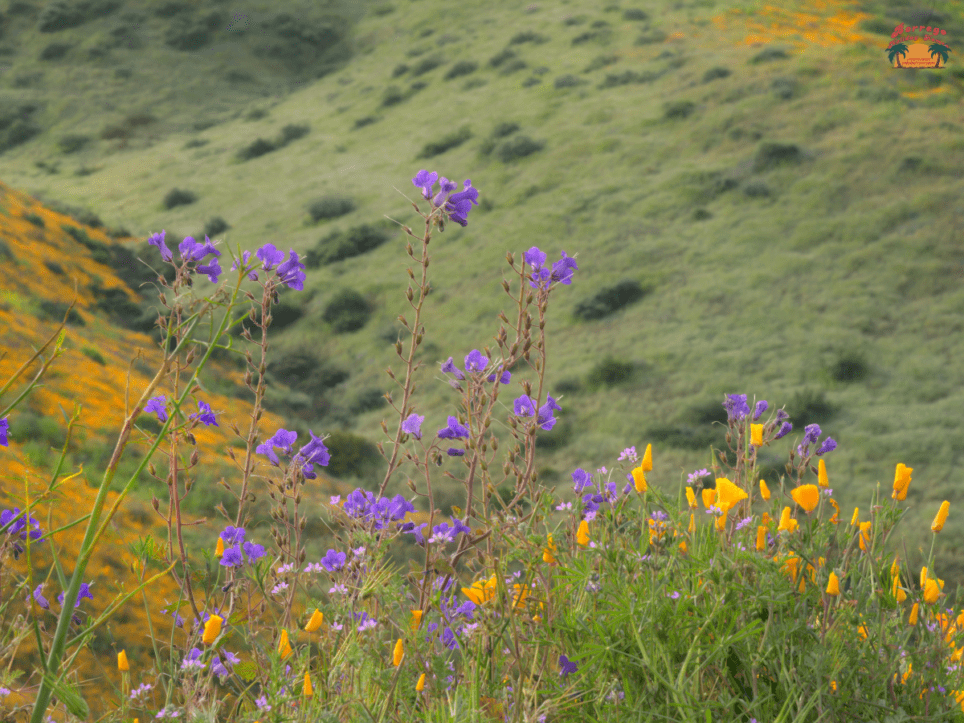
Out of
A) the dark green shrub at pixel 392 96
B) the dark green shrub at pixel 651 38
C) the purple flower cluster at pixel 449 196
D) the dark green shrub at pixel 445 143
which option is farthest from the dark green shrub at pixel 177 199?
the purple flower cluster at pixel 449 196

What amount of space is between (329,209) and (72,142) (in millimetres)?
18914

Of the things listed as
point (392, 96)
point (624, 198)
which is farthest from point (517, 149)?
point (392, 96)

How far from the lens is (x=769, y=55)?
2305cm

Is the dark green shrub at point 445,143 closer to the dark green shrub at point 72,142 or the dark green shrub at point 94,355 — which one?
the dark green shrub at point 94,355

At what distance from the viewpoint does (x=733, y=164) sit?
61.5ft

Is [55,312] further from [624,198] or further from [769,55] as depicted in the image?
[769,55]

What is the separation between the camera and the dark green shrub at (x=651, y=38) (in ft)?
90.9

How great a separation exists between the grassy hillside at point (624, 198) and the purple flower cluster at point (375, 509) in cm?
829

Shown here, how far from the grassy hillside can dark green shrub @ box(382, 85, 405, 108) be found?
0.29 metres

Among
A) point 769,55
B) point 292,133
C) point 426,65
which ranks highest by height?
point 769,55

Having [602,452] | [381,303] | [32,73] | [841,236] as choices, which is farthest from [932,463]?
[32,73]

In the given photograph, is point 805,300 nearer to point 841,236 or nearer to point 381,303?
point 841,236

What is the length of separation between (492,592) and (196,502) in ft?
21.1

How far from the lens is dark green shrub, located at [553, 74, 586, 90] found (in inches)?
1030
